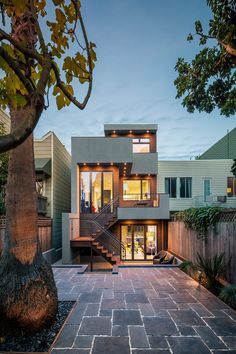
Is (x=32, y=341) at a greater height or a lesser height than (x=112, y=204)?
lesser

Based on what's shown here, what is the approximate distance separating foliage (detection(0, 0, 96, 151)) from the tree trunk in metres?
1.21

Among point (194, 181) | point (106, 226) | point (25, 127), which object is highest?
point (194, 181)

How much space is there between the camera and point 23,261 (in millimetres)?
3723

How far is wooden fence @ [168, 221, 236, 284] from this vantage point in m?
5.77

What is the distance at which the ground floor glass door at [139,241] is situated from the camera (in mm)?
13781

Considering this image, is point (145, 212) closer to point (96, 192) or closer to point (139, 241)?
point (139, 241)

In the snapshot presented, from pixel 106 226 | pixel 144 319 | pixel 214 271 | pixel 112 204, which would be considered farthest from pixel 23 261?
pixel 112 204

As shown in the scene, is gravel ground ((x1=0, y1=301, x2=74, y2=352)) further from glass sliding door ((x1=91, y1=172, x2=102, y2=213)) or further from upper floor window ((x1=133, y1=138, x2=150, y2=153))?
upper floor window ((x1=133, y1=138, x2=150, y2=153))

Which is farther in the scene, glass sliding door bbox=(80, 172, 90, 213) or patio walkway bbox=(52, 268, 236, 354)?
glass sliding door bbox=(80, 172, 90, 213)

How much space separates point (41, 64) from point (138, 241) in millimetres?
12754

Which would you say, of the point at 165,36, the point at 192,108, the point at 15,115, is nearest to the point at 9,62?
the point at 15,115

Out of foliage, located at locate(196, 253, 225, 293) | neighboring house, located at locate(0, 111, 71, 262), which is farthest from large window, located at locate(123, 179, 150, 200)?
foliage, located at locate(196, 253, 225, 293)

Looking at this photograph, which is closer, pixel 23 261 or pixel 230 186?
pixel 23 261

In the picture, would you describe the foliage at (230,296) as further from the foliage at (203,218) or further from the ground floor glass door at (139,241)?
the ground floor glass door at (139,241)
